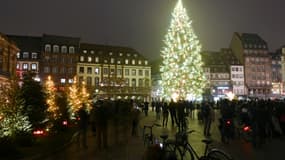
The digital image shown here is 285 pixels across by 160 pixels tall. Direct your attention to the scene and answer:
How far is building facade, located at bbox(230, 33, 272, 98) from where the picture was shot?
10581 cm

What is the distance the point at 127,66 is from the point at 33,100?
7241 cm

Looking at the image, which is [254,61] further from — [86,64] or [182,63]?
[182,63]

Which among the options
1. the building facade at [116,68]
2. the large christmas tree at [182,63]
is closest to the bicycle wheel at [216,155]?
the large christmas tree at [182,63]

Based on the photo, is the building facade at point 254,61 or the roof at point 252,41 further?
the roof at point 252,41

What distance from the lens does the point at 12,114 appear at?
14266 mm

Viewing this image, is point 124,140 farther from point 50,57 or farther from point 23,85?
point 50,57

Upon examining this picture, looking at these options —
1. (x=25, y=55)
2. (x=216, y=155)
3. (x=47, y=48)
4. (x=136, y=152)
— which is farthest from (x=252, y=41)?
(x=216, y=155)

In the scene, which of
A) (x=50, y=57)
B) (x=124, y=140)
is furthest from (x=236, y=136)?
(x=50, y=57)

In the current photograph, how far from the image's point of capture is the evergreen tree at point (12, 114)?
45.5 ft

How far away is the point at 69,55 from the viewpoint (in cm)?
8050

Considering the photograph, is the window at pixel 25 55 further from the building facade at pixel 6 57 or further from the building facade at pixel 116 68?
the building facade at pixel 6 57

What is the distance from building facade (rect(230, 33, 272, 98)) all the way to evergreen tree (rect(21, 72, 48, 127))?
3869 inches

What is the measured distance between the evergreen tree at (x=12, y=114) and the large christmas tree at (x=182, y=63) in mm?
23260

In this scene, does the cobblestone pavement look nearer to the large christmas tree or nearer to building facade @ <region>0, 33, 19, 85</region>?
the large christmas tree
